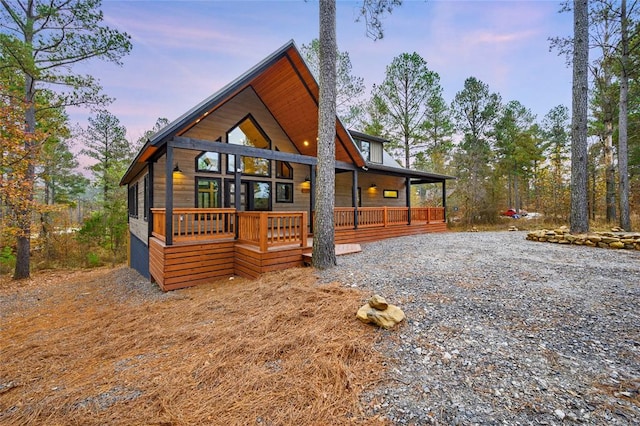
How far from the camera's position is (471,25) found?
11.4m

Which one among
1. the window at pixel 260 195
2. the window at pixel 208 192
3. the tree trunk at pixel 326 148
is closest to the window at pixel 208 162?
the window at pixel 208 192

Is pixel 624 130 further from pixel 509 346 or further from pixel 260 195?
pixel 260 195

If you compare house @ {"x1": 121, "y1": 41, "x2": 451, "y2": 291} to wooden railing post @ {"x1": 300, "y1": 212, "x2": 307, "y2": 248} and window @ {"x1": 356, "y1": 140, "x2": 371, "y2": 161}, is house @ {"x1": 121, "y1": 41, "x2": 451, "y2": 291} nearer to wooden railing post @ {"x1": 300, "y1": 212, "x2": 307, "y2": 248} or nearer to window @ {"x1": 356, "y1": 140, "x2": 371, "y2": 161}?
wooden railing post @ {"x1": 300, "y1": 212, "x2": 307, "y2": 248}

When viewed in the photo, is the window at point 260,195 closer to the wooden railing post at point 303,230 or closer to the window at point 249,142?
the window at point 249,142

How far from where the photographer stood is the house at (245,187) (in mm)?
6156

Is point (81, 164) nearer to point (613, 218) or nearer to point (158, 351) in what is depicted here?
point (158, 351)

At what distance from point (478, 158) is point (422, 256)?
52.4 ft

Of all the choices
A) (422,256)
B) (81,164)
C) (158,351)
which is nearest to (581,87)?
(422,256)

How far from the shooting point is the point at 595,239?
23.9 ft

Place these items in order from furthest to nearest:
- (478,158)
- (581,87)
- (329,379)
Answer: (478,158)
(581,87)
(329,379)

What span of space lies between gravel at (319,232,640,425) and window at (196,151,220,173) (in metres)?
6.28

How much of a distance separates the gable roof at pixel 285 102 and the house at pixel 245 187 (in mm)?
36

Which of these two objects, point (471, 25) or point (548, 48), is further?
point (471, 25)

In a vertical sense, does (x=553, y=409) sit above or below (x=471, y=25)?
below
